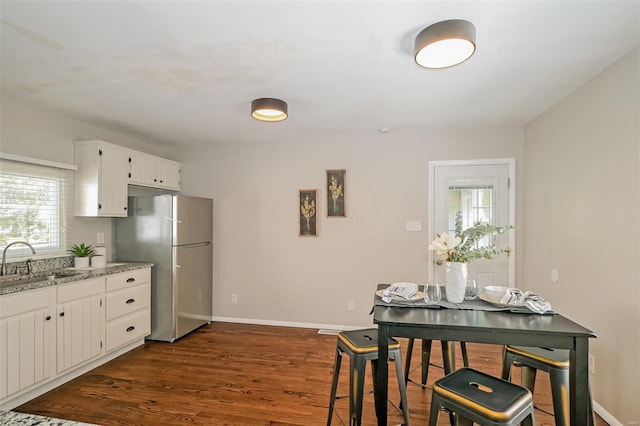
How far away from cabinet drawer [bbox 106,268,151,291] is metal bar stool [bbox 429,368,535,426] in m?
2.96

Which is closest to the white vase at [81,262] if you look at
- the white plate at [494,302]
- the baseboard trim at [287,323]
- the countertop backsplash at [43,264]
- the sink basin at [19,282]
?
the countertop backsplash at [43,264]

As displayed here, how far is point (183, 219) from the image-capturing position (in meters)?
3.66

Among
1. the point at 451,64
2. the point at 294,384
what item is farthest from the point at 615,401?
the point at 451,64

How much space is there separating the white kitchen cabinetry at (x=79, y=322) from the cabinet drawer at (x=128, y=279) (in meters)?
0.10

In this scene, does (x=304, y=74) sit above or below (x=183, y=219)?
above

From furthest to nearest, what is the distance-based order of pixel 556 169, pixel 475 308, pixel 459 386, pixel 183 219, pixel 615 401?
pixel 183 219 → pixel 556 169 → pixel 615 401 → pixel 475 308 → pixel 459 386

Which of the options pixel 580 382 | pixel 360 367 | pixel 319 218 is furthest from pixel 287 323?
pixel 580 382

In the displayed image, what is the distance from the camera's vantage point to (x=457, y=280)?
1.99 m

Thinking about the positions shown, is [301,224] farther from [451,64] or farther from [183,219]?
[451,64]

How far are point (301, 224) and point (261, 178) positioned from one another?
0.81m

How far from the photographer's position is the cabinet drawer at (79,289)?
8.57ft

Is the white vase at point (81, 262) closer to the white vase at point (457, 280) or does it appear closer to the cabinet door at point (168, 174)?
the cabinet door at point (168, 174)

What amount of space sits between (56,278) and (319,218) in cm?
265

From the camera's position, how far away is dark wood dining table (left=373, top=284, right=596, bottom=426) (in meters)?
1.54
